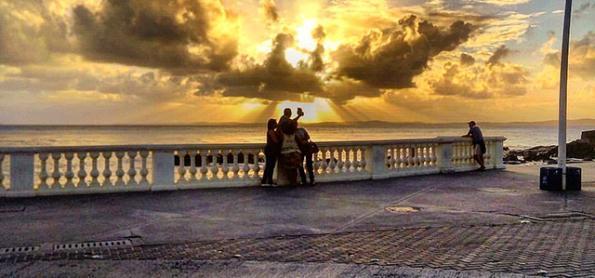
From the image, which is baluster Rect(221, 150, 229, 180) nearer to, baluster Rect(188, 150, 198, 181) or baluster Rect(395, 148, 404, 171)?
baluster Rect(188, 150, 198, 181)

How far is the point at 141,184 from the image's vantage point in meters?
13.9

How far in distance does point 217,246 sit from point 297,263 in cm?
143

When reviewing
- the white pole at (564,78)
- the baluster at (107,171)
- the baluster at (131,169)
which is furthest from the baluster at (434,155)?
the baluster at (107,171)

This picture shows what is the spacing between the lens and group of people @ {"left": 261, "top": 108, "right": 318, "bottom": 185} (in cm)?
1481

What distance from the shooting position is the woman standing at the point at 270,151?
582 inches

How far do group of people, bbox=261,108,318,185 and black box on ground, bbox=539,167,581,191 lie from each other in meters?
5.91

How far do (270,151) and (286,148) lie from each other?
42 cm

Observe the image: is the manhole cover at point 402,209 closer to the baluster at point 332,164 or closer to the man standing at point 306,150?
the man standing at point 306,150

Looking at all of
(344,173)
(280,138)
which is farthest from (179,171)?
(344,173)

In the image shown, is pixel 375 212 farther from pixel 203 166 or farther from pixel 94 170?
pixel 94 170

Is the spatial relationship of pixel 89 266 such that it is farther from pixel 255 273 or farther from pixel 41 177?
pixel 41 177

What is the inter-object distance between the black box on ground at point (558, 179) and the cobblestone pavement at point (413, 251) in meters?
5.89

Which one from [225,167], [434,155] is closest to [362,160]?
[434,155]

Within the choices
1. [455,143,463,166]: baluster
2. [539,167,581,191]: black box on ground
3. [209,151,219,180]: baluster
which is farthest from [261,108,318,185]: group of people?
[455,143,463,166]: baluster
